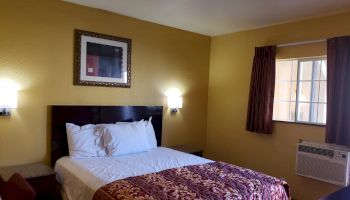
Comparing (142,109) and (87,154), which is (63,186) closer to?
(87,154)

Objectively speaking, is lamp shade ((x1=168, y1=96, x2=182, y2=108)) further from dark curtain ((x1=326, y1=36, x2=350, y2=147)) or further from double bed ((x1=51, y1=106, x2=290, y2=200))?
dark curtain ((x1=326, y1=36, x2=350, y2=147))

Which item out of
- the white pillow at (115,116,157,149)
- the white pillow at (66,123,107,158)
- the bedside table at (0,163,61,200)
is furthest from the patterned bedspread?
the white pillow at (115,116,157,149)

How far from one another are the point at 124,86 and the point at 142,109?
0.39m

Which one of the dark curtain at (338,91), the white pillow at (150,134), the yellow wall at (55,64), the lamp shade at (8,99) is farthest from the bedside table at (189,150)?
the lamp shade at (8,99)

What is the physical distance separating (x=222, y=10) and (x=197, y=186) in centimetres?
204

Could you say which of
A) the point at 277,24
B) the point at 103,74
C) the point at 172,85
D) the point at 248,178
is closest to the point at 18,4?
the point at 103,74

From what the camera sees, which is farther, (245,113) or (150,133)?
(245,113)

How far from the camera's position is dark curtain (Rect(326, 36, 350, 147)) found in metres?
2.86

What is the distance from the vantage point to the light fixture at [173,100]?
394 cm

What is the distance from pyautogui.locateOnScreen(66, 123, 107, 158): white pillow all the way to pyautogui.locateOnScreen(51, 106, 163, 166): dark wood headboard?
11 centimetres

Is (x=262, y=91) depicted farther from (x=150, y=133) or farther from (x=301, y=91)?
(x=150, y=133)

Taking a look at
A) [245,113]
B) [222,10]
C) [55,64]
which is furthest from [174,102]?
[55,64]

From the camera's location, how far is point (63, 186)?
2.54 meters

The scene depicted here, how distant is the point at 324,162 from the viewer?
9.83 ft
